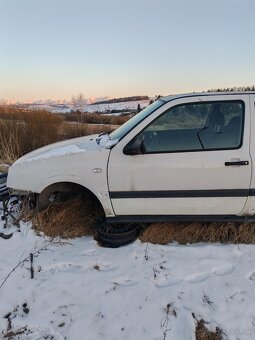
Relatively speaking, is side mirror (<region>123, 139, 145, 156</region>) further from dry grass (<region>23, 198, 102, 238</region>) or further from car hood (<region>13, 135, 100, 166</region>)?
dry grass (<region>23, 198, 102, 238</region>)

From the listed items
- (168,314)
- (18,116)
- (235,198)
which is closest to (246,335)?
(168,314)

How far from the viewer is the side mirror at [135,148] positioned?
13.3 ft

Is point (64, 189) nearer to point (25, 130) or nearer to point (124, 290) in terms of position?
point (124, 290)

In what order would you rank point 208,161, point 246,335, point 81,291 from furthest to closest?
point 208,161, point 81,291, point 246,335

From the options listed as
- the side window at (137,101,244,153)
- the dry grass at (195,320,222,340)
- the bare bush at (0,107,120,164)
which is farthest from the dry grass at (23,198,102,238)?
the bare bush at (0,107,120,164)

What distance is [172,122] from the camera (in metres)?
4.31

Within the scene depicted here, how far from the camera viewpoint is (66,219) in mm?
4570

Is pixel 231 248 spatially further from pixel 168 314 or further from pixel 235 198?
pixel 168 314

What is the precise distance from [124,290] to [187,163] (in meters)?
1.56

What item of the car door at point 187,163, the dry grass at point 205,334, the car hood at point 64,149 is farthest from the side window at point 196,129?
the dry grass at point 205,334

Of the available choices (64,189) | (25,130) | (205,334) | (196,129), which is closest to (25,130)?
(25,130)

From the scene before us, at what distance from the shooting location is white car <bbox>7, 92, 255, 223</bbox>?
13.4ft

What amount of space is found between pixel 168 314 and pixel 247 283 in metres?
0.91

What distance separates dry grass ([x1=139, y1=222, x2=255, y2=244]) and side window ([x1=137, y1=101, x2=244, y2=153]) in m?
1.00
